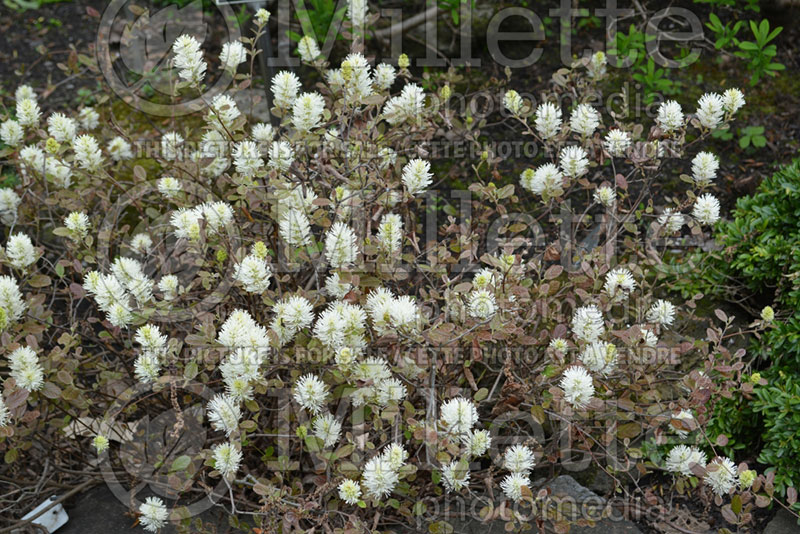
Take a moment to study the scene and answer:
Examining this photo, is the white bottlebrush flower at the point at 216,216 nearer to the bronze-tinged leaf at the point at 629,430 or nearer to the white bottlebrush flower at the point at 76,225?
the white bottlebrush flower at the point at 76,225

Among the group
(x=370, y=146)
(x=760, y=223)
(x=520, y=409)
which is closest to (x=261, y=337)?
(x=370, y=146)

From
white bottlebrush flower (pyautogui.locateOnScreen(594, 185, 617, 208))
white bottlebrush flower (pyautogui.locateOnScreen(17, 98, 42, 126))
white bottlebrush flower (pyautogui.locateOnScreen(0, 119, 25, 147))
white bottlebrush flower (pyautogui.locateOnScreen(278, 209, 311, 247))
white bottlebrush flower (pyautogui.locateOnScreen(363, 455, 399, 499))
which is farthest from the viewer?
white bottlebrush flower (pyautogui.locateOnScreen(0, 119, 25, 147))

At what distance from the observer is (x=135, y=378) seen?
257 cm

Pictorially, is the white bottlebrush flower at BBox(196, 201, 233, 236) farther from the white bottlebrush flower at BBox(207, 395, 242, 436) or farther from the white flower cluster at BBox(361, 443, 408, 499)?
the white flower cluster at BBox(361, 443, 408, 499)

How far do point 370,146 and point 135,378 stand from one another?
1070mm

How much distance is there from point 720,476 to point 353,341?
106 centimetres

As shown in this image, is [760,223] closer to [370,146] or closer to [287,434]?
[370,146]

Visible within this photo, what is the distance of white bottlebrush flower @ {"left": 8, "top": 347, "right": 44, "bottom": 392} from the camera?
2.16 meters

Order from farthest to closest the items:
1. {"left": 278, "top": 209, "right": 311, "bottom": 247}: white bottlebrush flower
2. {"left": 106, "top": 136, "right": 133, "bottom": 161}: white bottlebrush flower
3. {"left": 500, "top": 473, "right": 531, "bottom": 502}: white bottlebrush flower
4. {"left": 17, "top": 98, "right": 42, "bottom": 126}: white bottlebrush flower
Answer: {"left": 106, "top": 136, "right": 133, "bottom": 161}: white bottlebrush flower
{"left": 17, "top": 98, "right": 42, "bottom": 126}: white bottlebrush flower
{"left": 278, "top": 209, "right": 311, "bottom": 247}: white bottlebrush flower
{"left": 500, "top": 473, "right": 531, "bottom": 502}: white bottlebrush flower

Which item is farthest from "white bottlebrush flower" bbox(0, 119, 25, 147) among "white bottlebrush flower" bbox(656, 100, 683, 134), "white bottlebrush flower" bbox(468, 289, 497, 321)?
"white bottlebrush flower" bbox(656, 100, 683, 134)

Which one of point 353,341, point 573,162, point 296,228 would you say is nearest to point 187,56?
point 296,228

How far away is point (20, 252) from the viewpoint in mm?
2434

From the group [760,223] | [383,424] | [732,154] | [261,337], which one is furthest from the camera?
[732,154]

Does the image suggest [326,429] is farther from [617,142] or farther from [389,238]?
[617,142]
